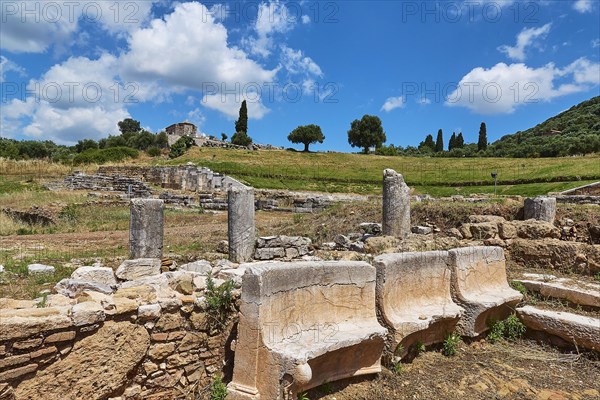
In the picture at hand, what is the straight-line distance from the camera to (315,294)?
14.0 feet

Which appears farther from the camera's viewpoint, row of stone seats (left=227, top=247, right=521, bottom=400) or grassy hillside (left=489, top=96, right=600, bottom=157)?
grassy hillside (left=489, top=96, right=600, bottom=157)

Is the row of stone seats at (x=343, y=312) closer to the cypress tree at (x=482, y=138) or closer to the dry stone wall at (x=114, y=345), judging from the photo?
the dry stone wall at (x=114, y=345)

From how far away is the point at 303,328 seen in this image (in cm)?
409

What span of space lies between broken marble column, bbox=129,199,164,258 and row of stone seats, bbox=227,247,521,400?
19.3 feet

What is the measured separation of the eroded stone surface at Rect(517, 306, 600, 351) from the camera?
202 inches

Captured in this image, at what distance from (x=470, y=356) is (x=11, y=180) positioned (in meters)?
36.7

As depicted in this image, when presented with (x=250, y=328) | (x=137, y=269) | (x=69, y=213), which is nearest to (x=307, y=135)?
(x=69, y=213)

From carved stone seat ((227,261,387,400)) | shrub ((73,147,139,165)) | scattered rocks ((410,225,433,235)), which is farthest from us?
shrub ((73,147,139,165))

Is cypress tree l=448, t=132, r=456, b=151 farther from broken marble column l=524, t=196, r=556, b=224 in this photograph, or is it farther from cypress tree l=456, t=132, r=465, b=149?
broken marble column l=524, t=196, r=556, b=224

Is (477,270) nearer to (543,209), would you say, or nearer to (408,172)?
(543,209)

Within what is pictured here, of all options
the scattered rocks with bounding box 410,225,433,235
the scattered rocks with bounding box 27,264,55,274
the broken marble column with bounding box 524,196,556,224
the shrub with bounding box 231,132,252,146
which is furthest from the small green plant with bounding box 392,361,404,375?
the shrub with bounding box 231,132,252,146

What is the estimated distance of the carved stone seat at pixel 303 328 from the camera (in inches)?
142

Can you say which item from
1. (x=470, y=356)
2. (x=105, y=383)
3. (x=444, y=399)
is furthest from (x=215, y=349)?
(x=470, y=356)

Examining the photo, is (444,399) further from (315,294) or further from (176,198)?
(176,198)
